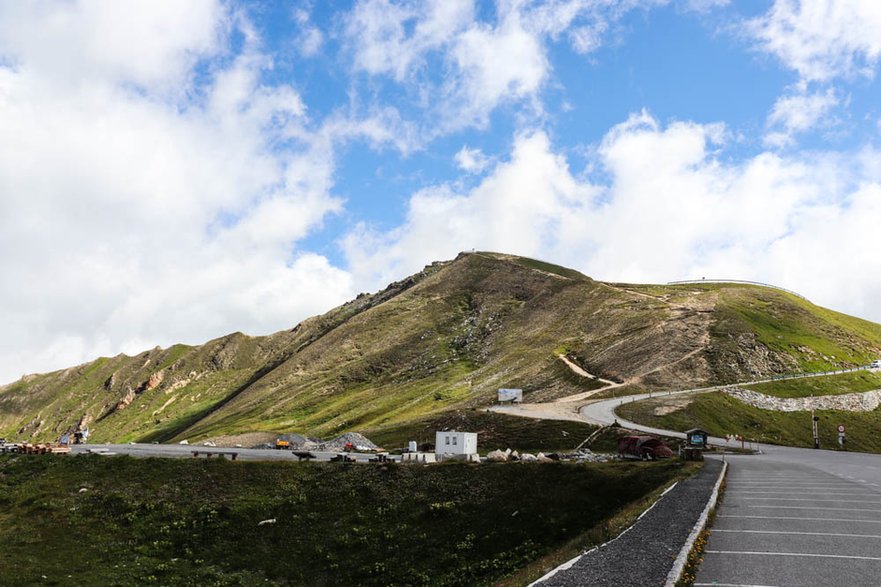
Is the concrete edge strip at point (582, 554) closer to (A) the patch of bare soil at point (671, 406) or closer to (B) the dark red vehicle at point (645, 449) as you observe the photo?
(B) the dark red vehicle at point (645, 449)

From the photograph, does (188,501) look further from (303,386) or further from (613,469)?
(303,386)

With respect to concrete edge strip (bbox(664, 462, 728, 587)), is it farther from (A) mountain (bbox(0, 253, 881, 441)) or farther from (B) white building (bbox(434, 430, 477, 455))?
(A) mountain (bbox(0, 253, 881, 441))

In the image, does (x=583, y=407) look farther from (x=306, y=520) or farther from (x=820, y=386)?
(x=306, y=520)

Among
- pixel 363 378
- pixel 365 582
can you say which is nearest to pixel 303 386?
pixel 363 378

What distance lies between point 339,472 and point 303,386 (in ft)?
414

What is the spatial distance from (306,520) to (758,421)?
65.5 m

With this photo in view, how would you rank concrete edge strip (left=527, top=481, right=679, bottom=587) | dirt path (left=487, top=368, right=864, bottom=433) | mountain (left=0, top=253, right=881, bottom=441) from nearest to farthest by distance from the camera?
concrete edge strip (left=527, top=481, right=679, bottom=587) < dirt path (left=487, top=368, right=864, bottom=433) < mountain (left=0, top=253, right=881, bottom=441)

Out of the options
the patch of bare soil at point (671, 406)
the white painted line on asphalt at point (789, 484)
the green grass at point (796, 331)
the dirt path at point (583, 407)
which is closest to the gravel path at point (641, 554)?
the white painted line on asphalt at point (789, 484)

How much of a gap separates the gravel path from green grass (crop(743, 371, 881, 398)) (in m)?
83.8

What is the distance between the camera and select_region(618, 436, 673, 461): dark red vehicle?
53.6 meters

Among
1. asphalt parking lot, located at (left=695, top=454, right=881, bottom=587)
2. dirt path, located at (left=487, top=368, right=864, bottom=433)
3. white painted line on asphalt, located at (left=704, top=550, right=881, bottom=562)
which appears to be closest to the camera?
asphalt parking lot, located at (left=695, top=454, right=881, bottom=587)

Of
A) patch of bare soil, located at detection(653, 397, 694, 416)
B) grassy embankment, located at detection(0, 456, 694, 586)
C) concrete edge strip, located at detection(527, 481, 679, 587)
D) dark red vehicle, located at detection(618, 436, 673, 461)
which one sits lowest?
grassy embankment, located at detection(0, 456, 694, 586)

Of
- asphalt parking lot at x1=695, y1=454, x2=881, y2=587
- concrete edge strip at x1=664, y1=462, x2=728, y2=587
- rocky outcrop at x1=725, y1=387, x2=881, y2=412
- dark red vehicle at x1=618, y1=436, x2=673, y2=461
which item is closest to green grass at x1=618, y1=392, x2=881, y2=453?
rocky outcrop at x1=725, y1=387, x2=881, y2=412

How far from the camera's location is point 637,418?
3278 inches
